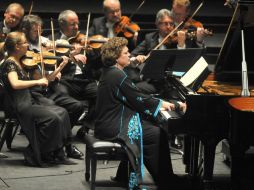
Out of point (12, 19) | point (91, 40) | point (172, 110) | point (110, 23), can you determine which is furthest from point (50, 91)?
point (172, 110)

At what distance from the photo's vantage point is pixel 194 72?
4.97 metres

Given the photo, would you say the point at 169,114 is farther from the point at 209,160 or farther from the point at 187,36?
the point at 187,36

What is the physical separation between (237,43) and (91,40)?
2136 millimetres

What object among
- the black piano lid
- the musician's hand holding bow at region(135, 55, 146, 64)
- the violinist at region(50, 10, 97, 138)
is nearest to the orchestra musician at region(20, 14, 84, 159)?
the violinist at region(50, 10, 97, 138)

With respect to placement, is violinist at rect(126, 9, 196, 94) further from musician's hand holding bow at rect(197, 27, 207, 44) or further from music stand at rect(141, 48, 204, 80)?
music stand at rect(141, 48, 204, 80)

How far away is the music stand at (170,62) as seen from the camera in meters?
5.36

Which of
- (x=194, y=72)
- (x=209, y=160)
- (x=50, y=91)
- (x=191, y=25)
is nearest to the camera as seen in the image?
(x=209, y=160)

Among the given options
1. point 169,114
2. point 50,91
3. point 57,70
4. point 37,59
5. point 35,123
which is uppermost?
point 37,59

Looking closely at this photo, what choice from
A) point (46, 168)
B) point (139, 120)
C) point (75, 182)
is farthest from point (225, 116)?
point (46, 168)

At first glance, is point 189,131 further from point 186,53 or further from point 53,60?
point 53,60

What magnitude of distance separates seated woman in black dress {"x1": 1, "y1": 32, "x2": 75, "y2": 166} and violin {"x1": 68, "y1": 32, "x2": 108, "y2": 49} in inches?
40.5

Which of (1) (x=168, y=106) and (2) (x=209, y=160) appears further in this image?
(1) (x=168, y=106)

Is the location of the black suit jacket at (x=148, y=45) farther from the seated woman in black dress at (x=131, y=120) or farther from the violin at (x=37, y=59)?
the seated woman in black dress at (x=131, y=120)

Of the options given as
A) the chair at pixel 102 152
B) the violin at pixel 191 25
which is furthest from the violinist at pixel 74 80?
the chair at pixel 102 152
